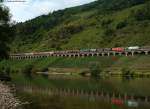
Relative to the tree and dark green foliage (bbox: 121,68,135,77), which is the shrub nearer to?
dark green foliage (bbox: 121,68,135,77)

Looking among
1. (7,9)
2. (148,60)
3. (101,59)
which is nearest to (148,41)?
(101,59)

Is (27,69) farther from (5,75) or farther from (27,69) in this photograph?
(5,75)

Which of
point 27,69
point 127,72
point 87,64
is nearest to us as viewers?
point 127,72

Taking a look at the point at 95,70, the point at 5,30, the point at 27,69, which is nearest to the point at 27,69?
the point at 27,69

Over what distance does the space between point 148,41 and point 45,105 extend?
12660 centimetres

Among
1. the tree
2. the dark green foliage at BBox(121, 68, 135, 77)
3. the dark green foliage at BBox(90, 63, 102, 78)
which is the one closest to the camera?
the tree

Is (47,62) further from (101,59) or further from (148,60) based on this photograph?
(148,60)

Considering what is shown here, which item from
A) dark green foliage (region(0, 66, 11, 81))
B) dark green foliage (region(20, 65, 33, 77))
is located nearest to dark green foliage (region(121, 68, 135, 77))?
dark green foliage (region(0, 66, 11, 81))

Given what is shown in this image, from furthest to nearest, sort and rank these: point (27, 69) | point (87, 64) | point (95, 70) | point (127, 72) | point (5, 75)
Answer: point (27, 69)
point (87, 64)
point (95, 70)
point (127, 72)
point (5, 75)

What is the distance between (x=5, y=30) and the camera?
118m

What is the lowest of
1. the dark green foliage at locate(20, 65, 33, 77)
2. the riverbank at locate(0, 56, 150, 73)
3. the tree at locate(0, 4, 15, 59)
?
the dark green foliage at locate(20, 65, 33, 77)

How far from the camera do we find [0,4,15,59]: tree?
11744 centimetres

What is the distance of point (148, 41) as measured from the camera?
609 feet

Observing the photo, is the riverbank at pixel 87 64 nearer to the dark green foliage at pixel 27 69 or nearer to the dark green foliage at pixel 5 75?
the dark green foliage at pixel 27 69
